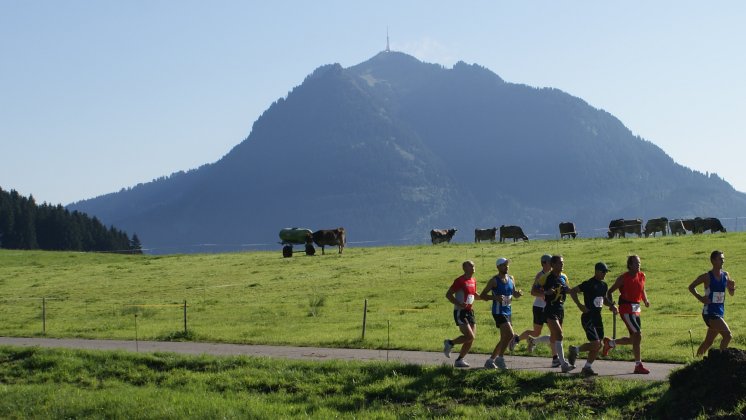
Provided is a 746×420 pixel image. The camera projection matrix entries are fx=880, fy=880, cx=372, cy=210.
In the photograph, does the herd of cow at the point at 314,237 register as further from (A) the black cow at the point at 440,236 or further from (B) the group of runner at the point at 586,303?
(B) the group of runner at the point at 586,303

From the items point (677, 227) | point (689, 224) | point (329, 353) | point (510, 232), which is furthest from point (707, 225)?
point (329, 353)

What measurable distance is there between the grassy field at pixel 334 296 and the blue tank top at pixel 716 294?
3015 mm

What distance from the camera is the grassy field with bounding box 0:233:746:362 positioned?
26750mm

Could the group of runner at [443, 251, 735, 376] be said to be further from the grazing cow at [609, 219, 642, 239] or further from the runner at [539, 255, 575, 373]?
the grazing cow at [609, 219, 642, 239]

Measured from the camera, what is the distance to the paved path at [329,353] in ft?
61.2

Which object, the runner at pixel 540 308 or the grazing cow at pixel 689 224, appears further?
the grazing cow at pixel 689 224

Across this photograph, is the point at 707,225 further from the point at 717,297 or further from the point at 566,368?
the point at 566,368

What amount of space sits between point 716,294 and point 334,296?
23155 millimetres

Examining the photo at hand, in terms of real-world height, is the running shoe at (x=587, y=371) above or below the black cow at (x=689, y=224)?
below

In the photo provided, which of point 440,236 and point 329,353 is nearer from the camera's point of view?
point 329,353

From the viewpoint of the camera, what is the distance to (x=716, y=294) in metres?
17.2

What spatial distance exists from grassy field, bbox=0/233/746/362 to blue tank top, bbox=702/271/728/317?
9.89 feet

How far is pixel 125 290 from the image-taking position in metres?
47.1

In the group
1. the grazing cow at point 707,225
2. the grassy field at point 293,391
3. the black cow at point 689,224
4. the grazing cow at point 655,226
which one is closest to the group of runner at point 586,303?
the grassy field at point 293,391
